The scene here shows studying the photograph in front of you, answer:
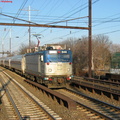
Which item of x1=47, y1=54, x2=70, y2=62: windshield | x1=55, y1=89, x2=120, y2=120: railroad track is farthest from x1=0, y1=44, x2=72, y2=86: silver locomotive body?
x1=55, y1=89, x2=120, y2=120: railroad track

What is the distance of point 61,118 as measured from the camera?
8008 mm

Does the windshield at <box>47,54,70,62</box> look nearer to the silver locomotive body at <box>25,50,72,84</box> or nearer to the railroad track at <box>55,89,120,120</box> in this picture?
the silver locomotive body at <box>25,50,72,84</box>

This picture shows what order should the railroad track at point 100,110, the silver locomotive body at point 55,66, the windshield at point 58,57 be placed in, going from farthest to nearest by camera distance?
the windshield at point 58,57, the silver locomotive body at point 55,66, the railroad track at point 100,110

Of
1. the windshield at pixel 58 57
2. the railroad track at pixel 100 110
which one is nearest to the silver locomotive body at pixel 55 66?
the windshield at pixel 58 57

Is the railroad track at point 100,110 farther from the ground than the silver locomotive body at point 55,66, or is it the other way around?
the silver locomotive body at point 55,66

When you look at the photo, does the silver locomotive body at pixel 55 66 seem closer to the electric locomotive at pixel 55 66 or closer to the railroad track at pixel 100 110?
the electric locomotive at pixel 55 66

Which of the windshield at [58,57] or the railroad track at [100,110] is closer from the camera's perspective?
the railroad track at [100,110]

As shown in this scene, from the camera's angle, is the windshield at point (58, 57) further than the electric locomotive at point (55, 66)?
Yes

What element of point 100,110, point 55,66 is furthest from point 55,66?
point 100,110

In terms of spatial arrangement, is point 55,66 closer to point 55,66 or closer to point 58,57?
point 55,66

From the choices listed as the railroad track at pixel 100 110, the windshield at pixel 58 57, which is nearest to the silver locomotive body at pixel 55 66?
the windshield at pixel 58 57

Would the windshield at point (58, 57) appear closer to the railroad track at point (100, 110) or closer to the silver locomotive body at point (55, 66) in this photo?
the silver locomotive body at point (55, 66)

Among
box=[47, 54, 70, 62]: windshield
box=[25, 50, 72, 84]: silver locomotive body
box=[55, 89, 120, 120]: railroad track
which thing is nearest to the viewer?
box=[55, 89, 120, 120]: railroad track

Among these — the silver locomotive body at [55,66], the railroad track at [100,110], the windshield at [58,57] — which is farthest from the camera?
the windshield at [58,57]
